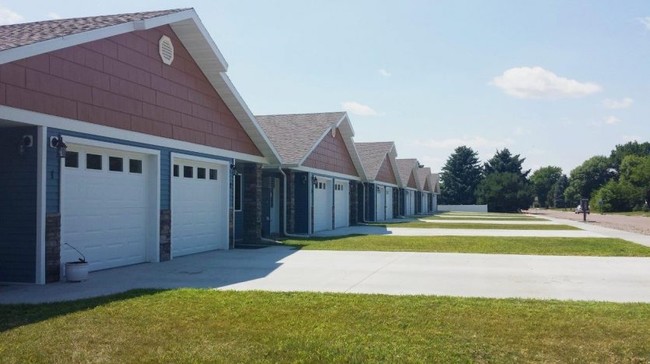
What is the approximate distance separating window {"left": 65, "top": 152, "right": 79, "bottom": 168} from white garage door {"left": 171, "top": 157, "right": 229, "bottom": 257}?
3.26 metres

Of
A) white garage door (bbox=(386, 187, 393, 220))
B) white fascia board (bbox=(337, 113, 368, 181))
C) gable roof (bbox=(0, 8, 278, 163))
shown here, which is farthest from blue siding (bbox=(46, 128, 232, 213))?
white garage door (bbox=(386, 187, 393, 220))

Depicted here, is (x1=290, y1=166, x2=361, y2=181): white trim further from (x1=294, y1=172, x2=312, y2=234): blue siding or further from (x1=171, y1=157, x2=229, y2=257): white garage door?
(x1=171, y1=157, x2=229, y2=257): white garage door

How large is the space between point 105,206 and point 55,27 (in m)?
3.52

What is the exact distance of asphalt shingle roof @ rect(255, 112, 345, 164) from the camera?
2277cm

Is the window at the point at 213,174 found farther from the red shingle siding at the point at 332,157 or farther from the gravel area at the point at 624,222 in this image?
the gravel area at the point at 624,222

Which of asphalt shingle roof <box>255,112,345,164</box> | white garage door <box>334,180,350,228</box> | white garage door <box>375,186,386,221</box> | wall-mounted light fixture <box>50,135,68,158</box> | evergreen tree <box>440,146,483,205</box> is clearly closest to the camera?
wall-mounted light fixture <box>50,135,68,158</box>

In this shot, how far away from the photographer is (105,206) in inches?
462

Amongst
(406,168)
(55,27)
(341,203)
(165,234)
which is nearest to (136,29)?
(55,27)

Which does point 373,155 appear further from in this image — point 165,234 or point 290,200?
point 165,234

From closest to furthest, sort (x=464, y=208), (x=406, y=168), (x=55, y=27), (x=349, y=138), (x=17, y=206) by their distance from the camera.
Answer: (x=17, y=206) < (x=55, y=27) < (x=349, y=138) < (x=406, y=168) < (x=464, y=208)

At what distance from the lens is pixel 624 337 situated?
623 centimetres

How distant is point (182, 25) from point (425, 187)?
2086 inches

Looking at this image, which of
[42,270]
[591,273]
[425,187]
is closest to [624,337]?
[591,273]

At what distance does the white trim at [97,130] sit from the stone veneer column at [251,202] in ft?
8.64
